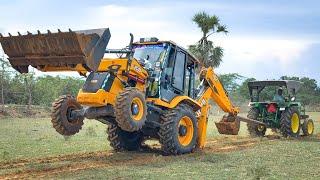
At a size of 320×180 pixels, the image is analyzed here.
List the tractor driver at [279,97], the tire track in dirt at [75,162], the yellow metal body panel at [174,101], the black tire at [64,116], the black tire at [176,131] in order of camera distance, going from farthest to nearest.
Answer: the tractor driver at [279,97] < the yellow metal body panel at [174,101] < the black tire at [176,131] < the black tire at [64,116] < the tire track in dirt at [75,162]

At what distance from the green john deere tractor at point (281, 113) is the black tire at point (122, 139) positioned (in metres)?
6.93

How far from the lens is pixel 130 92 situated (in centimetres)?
1179

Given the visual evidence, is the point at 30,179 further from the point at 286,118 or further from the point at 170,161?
the point at 286,118

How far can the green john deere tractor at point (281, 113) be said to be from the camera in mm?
20422

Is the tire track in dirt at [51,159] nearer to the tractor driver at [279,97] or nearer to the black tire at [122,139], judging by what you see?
the black tire at [122,139]

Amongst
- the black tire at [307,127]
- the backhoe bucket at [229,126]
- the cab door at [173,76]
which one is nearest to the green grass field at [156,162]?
the backhoe bucket at [229,126]

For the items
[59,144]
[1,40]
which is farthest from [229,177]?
[59,144]

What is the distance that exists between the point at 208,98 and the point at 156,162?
423 cm

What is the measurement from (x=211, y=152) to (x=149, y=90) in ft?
8.73

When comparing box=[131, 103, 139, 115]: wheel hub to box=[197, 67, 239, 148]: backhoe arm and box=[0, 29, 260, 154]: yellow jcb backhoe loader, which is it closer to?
box=[0, 29, 260, 154]: yellow jcb backhoe loader

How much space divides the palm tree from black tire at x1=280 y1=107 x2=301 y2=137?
8.72 meters

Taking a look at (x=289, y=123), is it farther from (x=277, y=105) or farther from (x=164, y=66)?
(x=164, y=66)

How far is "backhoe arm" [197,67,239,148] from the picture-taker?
48.9ft

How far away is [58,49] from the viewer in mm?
11367
